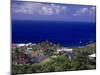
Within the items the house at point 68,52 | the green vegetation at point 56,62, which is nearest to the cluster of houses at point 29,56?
the green vegetation at point 56,62

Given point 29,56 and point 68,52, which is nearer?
point 29,56

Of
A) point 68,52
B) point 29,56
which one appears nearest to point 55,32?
point 68,52

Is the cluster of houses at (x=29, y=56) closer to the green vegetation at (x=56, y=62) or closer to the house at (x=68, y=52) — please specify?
the green vegetation at (x=56, y=62)

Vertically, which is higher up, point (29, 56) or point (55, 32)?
point (55, 32)

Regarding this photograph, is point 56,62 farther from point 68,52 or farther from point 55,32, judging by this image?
point 55,32

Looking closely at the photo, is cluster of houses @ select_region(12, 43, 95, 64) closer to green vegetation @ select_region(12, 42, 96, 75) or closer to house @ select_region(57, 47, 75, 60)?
green vegetation @ select_region(12, 42, 96, 75)

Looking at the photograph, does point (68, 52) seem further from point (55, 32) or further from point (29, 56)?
point (29, 56)

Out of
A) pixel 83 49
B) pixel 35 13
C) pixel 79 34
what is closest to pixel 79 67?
pixel 83 49

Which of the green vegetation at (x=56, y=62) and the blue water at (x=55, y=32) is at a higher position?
the blue water at (x=55, y=32)
